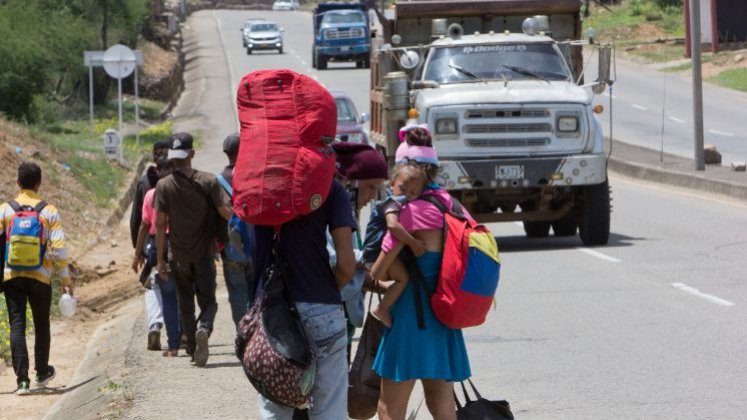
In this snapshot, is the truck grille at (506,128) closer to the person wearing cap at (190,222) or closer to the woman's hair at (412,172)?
the person wearing cap at (190,222)

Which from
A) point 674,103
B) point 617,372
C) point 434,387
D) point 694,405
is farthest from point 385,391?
point 674,103

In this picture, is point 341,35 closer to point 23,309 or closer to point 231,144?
point 23,309

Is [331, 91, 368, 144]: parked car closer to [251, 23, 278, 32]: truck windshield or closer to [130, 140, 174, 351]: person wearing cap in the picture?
[130, 140, 174, 351]: person wearing cap

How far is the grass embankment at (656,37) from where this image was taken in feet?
157

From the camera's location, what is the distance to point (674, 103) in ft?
137

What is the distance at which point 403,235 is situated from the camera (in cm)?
618

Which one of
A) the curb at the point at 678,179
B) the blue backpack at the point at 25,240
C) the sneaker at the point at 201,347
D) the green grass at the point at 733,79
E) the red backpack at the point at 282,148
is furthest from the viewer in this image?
the green grass at the point at 733,79

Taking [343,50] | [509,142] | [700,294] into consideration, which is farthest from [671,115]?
[700,294]

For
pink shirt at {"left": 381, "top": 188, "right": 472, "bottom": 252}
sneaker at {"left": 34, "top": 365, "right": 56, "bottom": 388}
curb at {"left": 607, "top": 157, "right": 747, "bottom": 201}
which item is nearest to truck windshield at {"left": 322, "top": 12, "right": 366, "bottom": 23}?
curb at {"left": 607, "top": 157, "right": 747, "bottom": 201}

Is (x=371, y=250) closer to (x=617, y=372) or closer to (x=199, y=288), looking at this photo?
(x=617, y=372)

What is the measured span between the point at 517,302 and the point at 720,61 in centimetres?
3907

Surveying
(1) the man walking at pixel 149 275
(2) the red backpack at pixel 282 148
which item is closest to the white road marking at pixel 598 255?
(1) the man walking at pixel 149 275

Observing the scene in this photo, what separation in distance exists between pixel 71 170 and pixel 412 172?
20.4m

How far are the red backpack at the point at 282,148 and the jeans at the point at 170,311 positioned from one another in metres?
5.31
